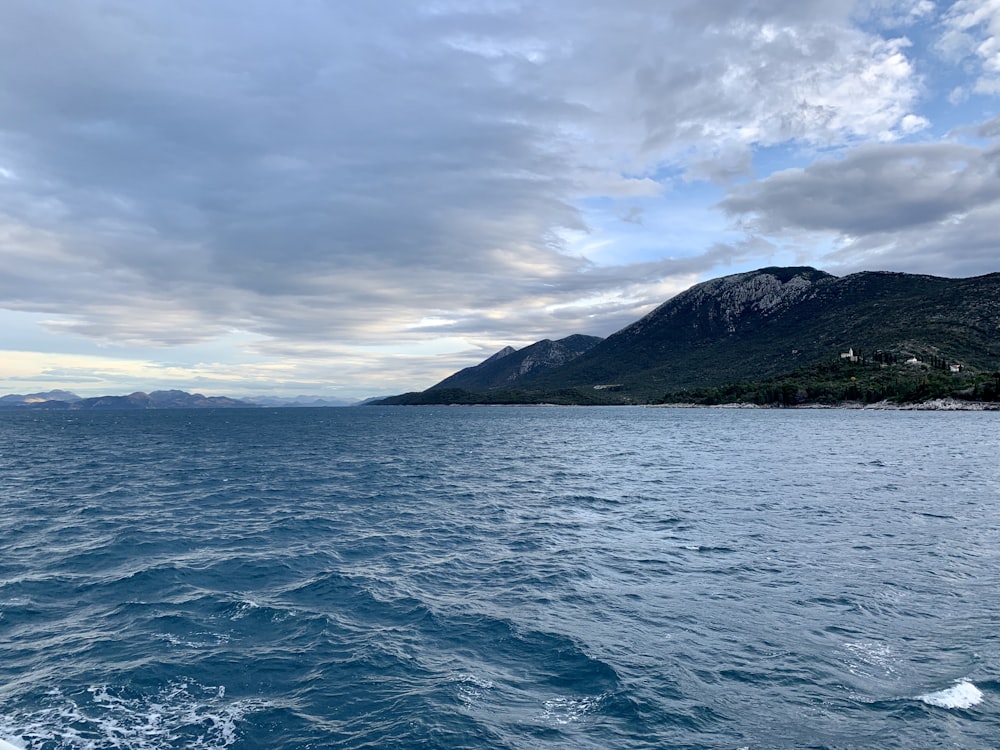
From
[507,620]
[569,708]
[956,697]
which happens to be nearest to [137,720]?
[569,708]

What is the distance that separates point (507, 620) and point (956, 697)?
1527cm

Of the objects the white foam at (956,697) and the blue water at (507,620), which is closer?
the blue water at (507,620)

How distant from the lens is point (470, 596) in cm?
2727

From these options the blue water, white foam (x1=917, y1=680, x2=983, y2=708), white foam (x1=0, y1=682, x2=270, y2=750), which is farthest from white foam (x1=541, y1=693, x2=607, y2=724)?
white foam (x1=917, y1=680, x2=983, y2=708)

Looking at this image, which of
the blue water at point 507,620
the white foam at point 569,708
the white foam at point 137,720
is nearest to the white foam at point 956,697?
the blue water at point 507,620

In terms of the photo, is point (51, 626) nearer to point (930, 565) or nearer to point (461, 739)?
point (461, 739)

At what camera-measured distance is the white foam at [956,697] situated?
16.4 meters

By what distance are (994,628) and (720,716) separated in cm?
1404

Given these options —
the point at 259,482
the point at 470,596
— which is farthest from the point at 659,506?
the point at 259,482

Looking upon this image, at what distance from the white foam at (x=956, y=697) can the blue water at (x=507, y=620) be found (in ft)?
0.25

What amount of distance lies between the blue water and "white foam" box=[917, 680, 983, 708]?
77mm

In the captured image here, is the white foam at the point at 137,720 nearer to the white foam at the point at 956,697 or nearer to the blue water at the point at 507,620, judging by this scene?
the blue water at the point at 507,620

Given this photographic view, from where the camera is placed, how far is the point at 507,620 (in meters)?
24.0

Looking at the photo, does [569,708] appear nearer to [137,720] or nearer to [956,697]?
[956,697]
